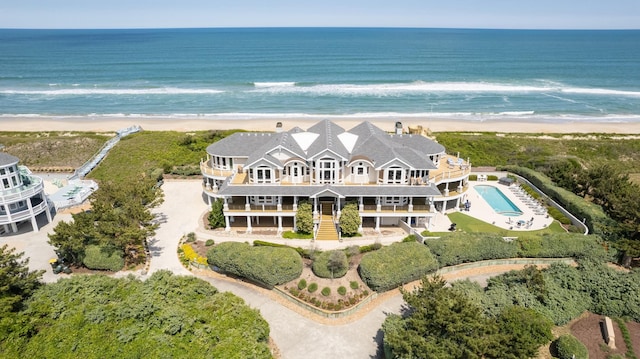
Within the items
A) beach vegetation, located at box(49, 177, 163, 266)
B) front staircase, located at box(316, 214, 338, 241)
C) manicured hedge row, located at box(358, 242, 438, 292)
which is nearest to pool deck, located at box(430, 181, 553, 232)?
manicured hedge row, located at box(358, 242, 438, 292)

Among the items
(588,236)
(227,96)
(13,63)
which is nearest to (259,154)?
(588,236)

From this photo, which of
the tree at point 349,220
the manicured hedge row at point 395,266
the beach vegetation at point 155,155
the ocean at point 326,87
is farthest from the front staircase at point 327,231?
the ocean at point 326,87

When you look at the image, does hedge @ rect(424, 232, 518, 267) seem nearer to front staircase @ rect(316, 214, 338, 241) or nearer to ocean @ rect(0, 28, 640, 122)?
front staircase @ rect(316, 214, 338, 241)

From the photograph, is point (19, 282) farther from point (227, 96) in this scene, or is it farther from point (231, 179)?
point (227, 96)

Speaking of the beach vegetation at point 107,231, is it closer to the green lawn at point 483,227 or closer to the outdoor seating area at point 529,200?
the green lawn at point 483,227

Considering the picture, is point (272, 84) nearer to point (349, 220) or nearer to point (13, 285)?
point (349, 220)

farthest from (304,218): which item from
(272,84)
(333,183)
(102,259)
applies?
(272,84)
